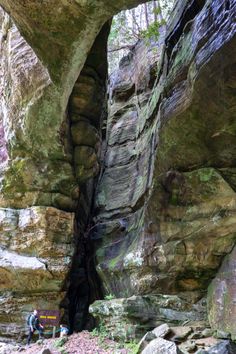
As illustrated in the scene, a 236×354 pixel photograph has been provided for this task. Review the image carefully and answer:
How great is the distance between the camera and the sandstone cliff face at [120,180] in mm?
7488

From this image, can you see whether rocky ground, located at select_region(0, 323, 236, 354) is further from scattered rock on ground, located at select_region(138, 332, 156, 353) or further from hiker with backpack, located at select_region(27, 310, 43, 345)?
hiker with backpack, located at select_region(27, 310, 43, 345)

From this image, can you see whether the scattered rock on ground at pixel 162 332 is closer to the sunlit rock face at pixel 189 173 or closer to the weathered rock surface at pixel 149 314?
the weathered rock surface at pixel 149 314

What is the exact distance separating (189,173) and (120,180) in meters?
5.02

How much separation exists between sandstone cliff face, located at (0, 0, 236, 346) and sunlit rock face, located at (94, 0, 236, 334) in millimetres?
29

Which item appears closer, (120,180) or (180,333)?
(180,333)

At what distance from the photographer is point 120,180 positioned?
1366 cm

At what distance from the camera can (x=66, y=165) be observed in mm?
11117

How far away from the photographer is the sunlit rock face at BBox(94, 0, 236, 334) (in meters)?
7.12

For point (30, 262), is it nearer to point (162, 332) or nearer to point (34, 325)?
point (34, 325)

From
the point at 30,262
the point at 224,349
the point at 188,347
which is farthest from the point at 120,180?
the point at 224,349

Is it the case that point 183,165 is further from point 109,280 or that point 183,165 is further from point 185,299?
point 109,280

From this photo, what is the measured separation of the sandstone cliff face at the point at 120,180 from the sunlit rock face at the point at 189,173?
0.03 metres

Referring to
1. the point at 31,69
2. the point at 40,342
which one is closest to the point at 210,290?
the point at 40,342

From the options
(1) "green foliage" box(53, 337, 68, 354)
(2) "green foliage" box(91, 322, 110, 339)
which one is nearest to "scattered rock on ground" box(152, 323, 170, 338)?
(2) "green foliage" box(91, 322, 110, 339)
